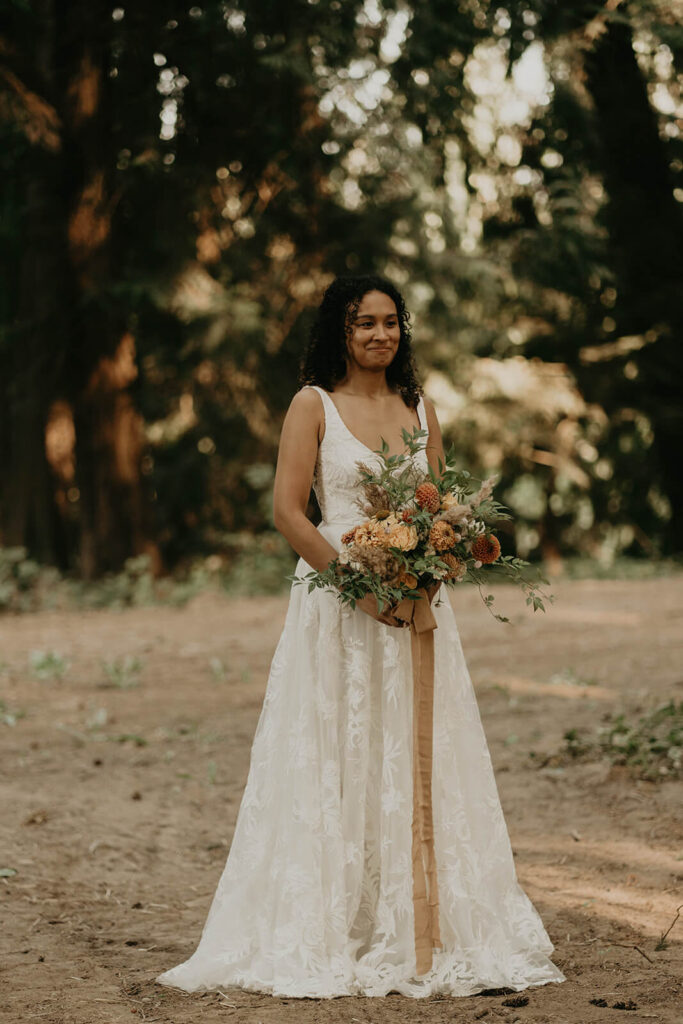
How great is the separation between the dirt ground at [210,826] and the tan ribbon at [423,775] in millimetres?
217

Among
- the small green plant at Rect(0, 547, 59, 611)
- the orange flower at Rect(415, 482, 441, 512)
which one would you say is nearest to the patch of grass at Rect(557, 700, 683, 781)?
the orange flower at Rect(415, 482, 441, 512)

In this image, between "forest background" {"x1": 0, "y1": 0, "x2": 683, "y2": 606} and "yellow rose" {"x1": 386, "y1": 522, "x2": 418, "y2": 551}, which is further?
"forest background" {"x1": 0, "y1": 0, "x2": 683, "y2": 606}

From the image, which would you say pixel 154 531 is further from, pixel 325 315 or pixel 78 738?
pixel 325 315

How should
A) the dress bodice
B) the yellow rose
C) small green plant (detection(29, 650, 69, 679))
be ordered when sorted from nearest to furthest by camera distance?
the yellow rose, the dress bodice, small green plant (detection(29, 650, 69, 679))

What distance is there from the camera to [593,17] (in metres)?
8.62

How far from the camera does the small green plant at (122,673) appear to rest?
353 inches

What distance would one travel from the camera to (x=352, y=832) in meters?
3.81

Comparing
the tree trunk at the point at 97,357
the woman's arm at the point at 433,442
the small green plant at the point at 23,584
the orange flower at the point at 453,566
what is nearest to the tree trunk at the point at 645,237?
the tree trunk at the point at 97,357

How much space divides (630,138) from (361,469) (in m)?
11.5

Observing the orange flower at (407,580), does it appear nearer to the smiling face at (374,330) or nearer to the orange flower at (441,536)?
the orange flower at (441,536)

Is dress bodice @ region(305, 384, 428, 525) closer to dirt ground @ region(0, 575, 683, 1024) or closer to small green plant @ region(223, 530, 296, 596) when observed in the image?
dirt ground @ region(0, 575, 683, 1024)

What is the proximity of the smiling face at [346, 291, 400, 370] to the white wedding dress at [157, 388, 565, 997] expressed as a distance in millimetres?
218

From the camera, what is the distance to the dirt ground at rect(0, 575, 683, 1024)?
3.66 m

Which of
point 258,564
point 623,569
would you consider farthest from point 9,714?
point 623,569
